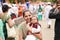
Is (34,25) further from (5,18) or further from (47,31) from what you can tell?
(5,18)

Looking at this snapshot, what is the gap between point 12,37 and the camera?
4.44 ft

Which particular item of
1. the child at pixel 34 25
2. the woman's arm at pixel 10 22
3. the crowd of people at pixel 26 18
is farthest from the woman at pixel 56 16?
the woman's arm at pixel 10 22

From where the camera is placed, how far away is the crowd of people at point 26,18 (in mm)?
1335

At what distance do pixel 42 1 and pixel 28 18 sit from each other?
0.17m

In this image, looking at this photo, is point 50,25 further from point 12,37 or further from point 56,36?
point 12,37

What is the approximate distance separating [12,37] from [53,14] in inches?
14.2

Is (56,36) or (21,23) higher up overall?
(21,23)

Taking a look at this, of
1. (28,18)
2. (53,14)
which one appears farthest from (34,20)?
(53,14)

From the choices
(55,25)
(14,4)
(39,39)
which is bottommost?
(39,39)

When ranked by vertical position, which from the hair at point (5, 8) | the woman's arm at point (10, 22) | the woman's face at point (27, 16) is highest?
the hair at point (5, 8)

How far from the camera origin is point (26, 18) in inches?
53.2

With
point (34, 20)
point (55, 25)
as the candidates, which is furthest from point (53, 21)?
point (34, 20)

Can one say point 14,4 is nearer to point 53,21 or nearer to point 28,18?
point 28,18

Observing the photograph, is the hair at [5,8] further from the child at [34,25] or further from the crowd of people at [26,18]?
the child at [34,25]
